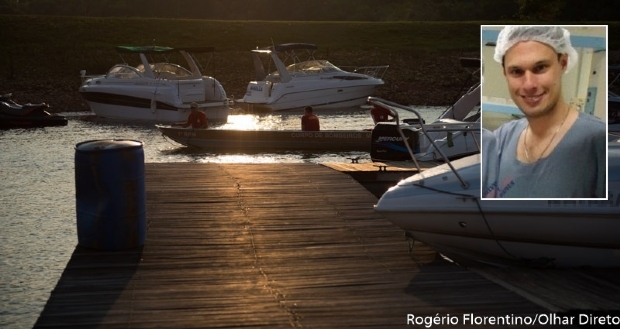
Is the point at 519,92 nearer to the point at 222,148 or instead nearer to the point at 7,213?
the point at 7,213

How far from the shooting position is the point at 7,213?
2291 cm

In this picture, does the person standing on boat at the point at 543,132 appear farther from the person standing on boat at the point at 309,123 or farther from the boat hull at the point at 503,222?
the person standing on boat at the point at 309,123

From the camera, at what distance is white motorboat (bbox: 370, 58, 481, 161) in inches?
907

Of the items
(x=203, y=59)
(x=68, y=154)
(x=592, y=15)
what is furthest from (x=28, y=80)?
(x=592, y=15)

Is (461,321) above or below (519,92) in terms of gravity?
below

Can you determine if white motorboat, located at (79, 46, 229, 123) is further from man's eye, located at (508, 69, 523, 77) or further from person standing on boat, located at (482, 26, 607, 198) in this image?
man's eye, located at (508, 69, 523, 77)

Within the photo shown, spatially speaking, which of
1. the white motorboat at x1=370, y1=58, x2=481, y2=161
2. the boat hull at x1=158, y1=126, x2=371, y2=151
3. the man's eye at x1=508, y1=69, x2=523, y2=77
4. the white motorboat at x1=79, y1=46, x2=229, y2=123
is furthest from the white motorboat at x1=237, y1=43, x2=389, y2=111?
the man's eye at x1=508, y1=69, x2=523, y2=77

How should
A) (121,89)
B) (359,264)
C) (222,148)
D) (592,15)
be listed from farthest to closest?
(592,15) → (121,89) → (222,148) → (359,264)

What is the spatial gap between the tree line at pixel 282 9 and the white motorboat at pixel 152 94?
4454 centimetres

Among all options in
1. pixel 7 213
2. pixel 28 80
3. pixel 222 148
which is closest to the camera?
pixel 7 213

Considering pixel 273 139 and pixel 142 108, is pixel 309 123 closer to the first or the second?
pixel 273 139

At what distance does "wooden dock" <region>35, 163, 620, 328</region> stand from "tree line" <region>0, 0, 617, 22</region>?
7252 cm

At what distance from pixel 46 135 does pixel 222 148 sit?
9.59 m

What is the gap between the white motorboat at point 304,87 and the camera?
50.6 metres
